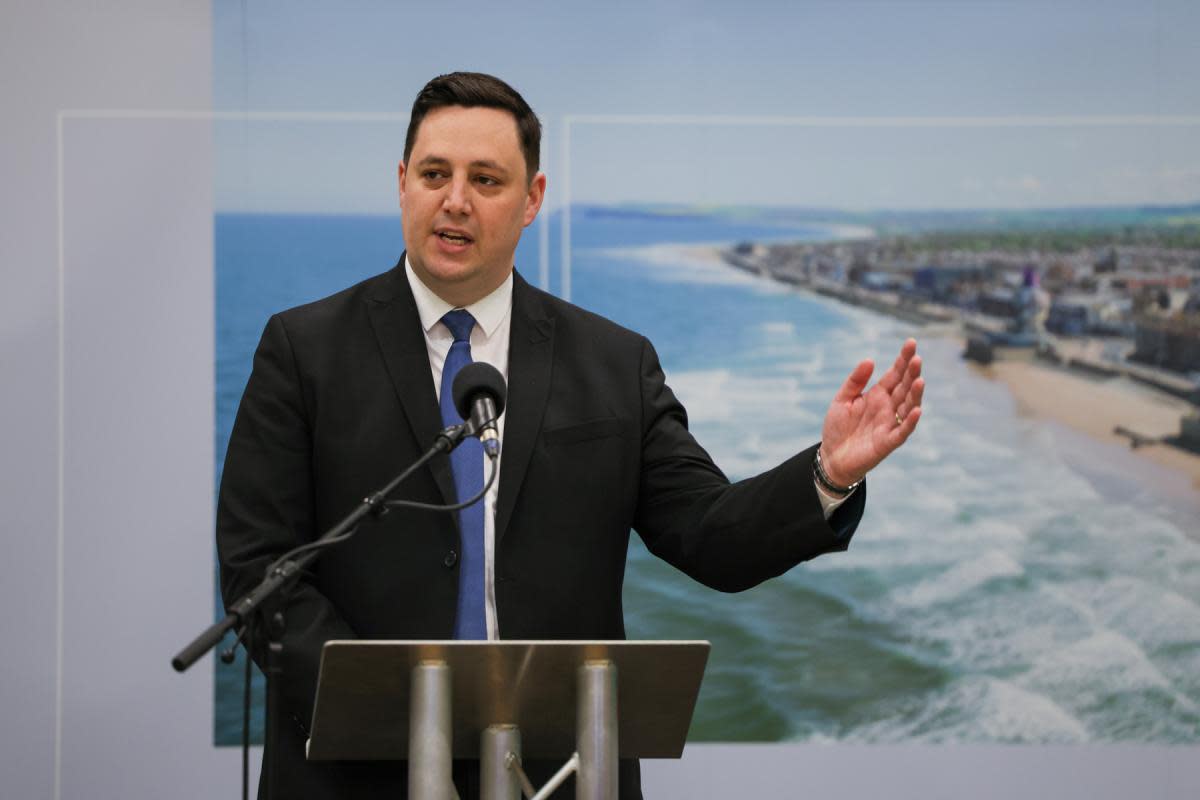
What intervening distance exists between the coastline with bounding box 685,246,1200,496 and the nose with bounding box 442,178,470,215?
250cm

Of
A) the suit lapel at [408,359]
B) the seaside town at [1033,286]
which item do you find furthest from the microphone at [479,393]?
the seaside town at [1033,286]

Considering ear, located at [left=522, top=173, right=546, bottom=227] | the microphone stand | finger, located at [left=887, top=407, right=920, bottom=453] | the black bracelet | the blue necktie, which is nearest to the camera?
the microphone stand

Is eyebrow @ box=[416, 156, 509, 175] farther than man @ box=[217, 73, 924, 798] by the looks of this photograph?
Yes

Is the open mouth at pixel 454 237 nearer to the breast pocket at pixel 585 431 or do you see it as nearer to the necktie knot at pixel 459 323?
the necktie knot at pixel 459 323

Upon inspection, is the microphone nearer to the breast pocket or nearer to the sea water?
the breast pocket

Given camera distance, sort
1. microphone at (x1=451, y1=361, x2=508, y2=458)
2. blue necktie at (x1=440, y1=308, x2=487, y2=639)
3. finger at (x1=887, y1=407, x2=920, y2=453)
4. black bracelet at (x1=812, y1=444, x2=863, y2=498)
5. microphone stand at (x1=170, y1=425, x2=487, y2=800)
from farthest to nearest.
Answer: blue necktie at (x1=440, y1=308, x2=487, y2=639) < black bracelet at (x1=812, y1=444, x2=863, y2=498) < finger at (x1=887, y1=407, x2=920, y2=453) < microphone at (x1=451, y1=361, x2=508, y2=458) < microphone stand at (x1=170, y1=425, x2=487, y2=800)

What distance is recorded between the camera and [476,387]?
1979mm

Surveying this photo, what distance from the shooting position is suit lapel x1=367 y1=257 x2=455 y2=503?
2.40 metres

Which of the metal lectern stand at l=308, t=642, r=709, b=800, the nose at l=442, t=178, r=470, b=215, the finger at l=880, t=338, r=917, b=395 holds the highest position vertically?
the nose at l=442, t=178, r=470, b=215

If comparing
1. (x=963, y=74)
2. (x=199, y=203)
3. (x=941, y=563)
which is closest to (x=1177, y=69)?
(x=963, y=74)

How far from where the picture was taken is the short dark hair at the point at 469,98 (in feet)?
8.20

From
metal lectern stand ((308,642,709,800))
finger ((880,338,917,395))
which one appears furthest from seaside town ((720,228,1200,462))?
metal lectern stand ((308,642,709,800))

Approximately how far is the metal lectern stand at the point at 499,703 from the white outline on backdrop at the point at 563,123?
8.62 ft

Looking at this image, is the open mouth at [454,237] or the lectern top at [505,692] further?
the open mouth at [454,237]
